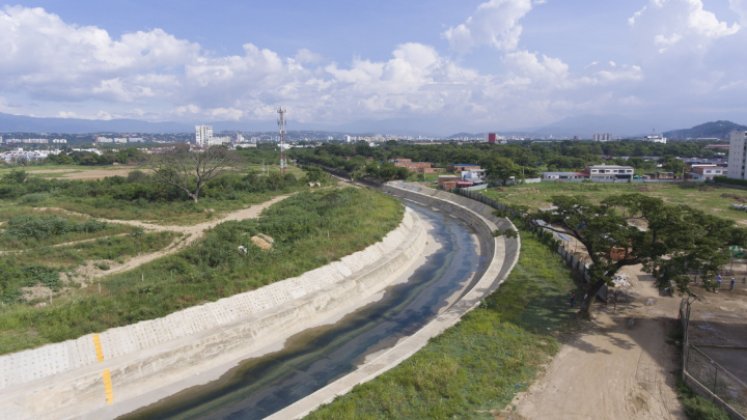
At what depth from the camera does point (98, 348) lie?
14031mm

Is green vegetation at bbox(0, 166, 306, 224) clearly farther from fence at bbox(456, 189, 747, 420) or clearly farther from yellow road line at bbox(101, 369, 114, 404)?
fence at bbox(456, 189, 747, 420)

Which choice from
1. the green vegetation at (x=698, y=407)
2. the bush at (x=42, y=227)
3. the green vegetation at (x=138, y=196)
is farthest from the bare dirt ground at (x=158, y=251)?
the green vegetation at (x=698, y=407)

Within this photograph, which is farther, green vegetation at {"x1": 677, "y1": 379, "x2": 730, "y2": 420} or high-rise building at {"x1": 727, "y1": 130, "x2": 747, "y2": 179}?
high-rise building at {"x1": 727, "y1": 130, "x2": 747, "y2": 179}

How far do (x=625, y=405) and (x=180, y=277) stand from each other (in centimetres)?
1758

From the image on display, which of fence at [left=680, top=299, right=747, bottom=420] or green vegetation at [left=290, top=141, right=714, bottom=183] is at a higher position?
green vegetation at [left=290, top=141, right=714, bottom=183]

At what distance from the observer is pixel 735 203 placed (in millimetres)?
46969

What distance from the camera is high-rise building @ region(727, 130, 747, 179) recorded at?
207 ft

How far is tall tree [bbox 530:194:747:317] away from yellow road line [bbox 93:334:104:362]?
16653 mm

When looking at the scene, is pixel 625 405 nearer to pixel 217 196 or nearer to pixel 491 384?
pixel 491 384

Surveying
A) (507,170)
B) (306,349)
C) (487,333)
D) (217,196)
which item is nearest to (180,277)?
(306,349)

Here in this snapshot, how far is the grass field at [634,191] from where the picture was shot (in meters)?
47.3

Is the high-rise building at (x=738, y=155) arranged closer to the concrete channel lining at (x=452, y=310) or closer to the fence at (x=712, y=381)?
the concrete channel lining at (x=452, y=310)

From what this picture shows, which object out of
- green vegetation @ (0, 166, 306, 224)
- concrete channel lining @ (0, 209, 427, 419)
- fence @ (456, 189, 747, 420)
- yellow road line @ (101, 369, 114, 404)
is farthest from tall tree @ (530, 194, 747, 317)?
green vegetation @ (0, 166, 306, 224)

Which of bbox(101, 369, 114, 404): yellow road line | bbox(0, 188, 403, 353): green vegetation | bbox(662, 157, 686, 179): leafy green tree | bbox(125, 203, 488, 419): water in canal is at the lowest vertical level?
bbox(125, 203, 488, 419): water in canal
